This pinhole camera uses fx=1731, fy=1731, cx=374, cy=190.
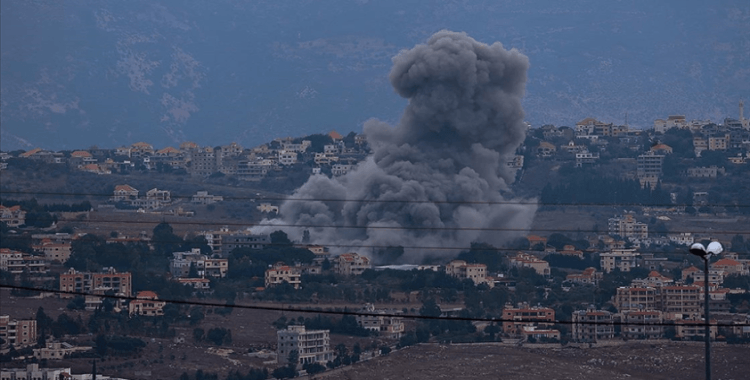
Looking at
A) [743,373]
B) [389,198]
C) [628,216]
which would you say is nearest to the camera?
[743,373]

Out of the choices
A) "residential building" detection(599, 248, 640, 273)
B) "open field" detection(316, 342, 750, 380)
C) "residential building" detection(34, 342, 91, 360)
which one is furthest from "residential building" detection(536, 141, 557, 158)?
"residential building" detection(34, 342, 91, 360)

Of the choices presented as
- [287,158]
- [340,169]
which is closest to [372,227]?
[340,169]

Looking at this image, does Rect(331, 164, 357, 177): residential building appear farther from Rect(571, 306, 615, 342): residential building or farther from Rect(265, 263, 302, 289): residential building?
Rect(571, 306, 615, 342): residential building

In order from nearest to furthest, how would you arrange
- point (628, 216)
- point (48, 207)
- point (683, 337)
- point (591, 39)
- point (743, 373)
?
point (743, 373) < point (683, 337) < point (48, 207) < point (628, 216) < point (591, 39)

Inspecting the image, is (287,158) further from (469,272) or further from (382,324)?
(382,324)

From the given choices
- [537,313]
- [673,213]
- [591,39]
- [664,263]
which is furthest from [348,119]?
[537,313]

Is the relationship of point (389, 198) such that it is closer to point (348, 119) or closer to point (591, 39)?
point (348, 119)
